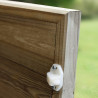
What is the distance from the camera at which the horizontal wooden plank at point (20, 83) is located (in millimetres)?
743

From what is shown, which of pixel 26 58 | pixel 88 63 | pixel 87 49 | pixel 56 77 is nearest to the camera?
pixel 56 77

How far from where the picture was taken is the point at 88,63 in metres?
3.36

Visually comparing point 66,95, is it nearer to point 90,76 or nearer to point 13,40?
point 13,40

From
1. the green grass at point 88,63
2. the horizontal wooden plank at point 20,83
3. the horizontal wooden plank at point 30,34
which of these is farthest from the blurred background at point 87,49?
the horizontal wooden plank at point 30,34

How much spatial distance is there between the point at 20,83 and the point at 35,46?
163 millimetres

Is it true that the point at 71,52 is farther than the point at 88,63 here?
No

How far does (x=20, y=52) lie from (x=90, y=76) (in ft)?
7.08

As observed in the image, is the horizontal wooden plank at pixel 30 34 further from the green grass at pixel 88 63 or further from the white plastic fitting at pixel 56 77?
the green grass at pixel 88 63

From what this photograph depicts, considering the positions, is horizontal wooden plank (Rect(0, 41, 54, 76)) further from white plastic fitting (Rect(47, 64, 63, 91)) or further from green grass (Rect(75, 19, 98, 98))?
green grass (Rect(75, 19, 98, 98))

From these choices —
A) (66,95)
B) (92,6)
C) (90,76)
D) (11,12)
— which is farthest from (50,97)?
(92,6)

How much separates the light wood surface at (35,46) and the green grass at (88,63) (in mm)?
1308

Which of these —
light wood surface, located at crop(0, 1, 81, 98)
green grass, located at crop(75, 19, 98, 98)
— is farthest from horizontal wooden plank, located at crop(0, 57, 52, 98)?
green grass, located at crop(75, 19, 98, 98)

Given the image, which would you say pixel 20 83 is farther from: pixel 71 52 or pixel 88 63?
pixel 88 63

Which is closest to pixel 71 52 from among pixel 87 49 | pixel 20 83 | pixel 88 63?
pixel 20 83
